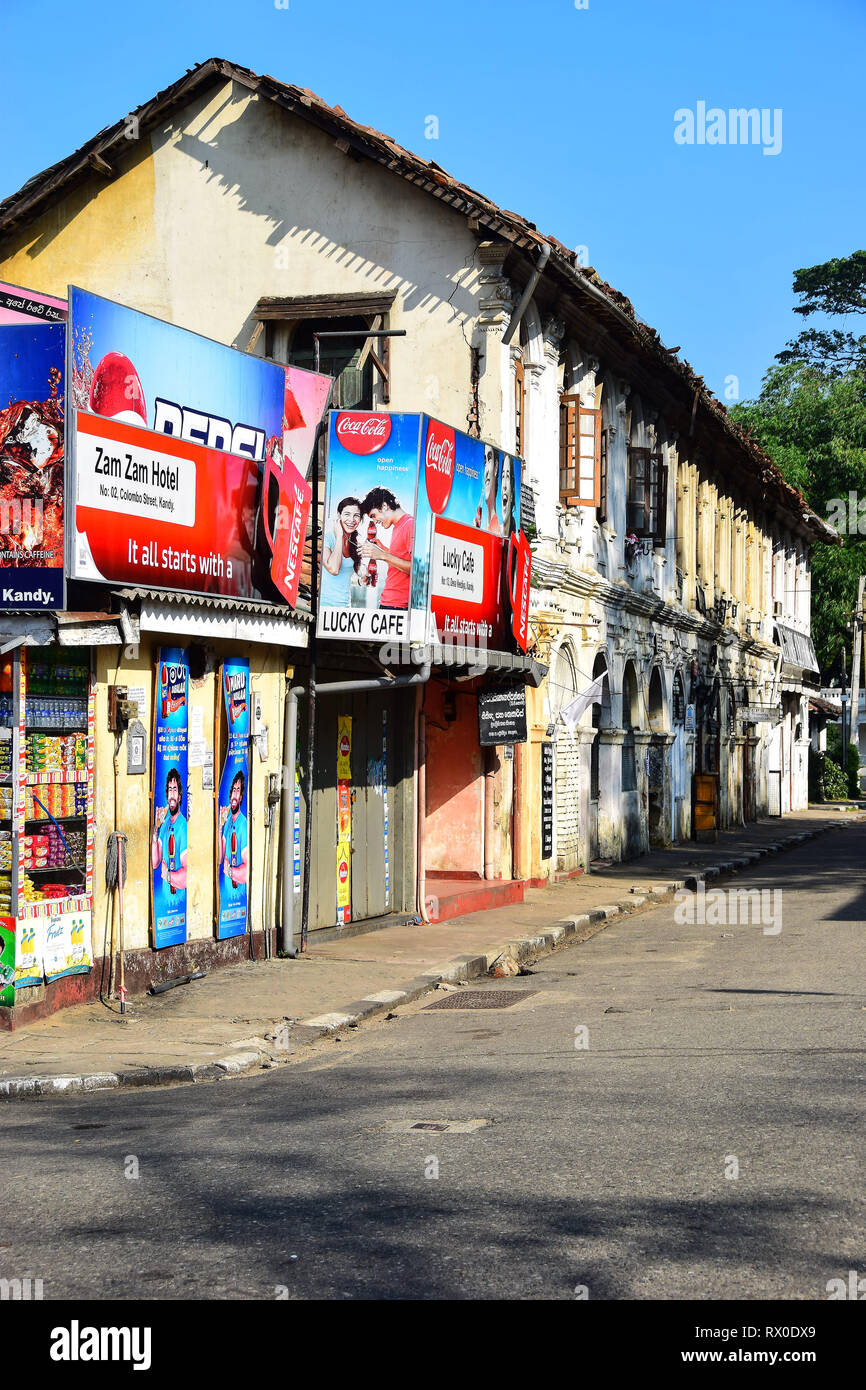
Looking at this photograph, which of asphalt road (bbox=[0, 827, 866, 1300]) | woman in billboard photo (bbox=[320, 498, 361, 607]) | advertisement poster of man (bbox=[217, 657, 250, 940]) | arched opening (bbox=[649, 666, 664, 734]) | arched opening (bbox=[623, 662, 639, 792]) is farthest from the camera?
arched opening (bbox=[649, 666, 664, 734])

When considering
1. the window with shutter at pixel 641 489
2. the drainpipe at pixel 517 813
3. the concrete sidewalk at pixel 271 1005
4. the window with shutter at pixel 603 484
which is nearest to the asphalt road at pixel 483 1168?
the concrete sidewalk at pixel 271 1005

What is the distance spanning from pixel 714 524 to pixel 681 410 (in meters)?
6.19

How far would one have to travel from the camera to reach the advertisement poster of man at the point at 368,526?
46.6 feet

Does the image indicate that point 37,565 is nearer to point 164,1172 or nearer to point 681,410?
point 164,1172

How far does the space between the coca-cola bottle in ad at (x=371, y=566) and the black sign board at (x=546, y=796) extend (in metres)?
6.39

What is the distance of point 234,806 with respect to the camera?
42.8 ft

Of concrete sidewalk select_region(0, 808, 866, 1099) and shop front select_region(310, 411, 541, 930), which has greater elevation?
shop front select_region(310, 411, 541, 930)

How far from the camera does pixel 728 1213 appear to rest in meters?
5.47

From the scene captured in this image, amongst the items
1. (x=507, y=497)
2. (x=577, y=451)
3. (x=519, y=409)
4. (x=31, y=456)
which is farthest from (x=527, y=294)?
(x=31, y=456)

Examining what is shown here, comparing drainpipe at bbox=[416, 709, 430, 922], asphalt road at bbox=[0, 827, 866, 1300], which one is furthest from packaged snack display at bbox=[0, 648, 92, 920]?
drainpipe at bbox=[416, 709, 430, 922]

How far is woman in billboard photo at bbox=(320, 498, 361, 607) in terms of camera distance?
14086 millimetres

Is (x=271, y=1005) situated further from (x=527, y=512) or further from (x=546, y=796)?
(x=546, y=796)

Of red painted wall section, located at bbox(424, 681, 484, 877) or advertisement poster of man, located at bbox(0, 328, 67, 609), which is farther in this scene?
red painted wall section, located at bbox(424, 681, 484, 877)

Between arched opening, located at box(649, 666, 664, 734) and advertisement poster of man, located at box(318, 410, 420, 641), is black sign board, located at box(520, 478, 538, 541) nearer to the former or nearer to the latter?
advertisement poster of man, located at box(318, 410, 420, 641)
